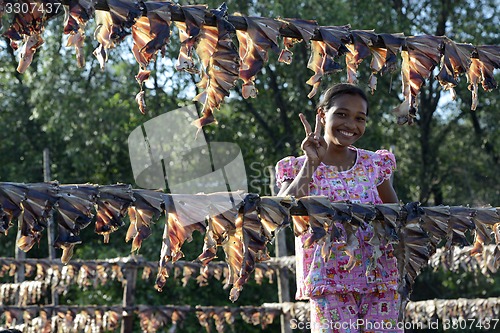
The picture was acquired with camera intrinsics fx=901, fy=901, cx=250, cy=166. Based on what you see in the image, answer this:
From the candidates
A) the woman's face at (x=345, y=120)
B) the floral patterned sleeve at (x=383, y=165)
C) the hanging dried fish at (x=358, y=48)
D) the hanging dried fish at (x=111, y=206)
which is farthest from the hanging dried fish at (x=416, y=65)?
the hanging dried fish at (x=111, y=206)

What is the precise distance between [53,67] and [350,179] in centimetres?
1154

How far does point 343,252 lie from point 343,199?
0.64ft

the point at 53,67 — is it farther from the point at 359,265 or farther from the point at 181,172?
the point at 359,265

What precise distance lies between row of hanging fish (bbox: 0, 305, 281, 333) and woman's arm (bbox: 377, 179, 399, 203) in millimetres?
2936

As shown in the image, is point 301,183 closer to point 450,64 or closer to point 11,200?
point 450,64

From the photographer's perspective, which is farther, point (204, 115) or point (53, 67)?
point (53, 67)

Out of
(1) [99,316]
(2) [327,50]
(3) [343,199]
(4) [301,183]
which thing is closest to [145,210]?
(2) [327,50]

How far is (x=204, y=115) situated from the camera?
2.42 m

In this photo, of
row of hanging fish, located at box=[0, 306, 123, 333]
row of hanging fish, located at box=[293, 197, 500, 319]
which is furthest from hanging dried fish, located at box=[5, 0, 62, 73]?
row of hanging fish, located at box=[0, 306, 123, 333]

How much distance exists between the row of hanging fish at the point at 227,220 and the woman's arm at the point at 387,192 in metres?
0.70

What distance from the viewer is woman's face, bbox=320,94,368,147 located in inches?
129

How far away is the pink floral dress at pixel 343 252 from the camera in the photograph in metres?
3.10

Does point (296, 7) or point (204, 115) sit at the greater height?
point (296, 7)

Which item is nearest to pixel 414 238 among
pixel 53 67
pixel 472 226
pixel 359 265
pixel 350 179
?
pixel 472 226
